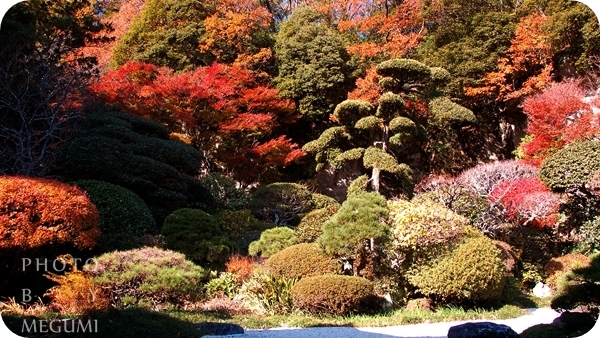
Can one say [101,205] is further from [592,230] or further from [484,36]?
[484,36]

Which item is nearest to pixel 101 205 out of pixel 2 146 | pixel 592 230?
pixel 2 146

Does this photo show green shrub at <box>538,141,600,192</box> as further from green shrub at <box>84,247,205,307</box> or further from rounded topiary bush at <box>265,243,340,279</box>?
green shrub at <box>84,247,205,307</box>

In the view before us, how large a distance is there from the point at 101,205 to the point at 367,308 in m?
4.27

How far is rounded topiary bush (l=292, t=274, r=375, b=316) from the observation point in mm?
6613

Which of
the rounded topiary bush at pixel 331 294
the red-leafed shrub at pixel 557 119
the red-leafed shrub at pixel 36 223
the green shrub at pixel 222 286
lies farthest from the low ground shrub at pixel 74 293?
the red-leafed shrub at pixel 557 119

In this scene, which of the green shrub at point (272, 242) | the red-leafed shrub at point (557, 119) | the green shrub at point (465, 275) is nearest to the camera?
the green shrub at point (465, 275)

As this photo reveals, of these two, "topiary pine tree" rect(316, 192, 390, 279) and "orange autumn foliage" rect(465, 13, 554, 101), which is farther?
"orange autumn foliage" rect(465, 13, 554, 101)

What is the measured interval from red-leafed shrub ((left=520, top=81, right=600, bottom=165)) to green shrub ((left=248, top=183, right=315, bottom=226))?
564 cm

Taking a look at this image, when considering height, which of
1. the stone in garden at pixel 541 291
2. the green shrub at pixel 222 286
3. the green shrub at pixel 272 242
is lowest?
the stone in garden at pixel 541 291

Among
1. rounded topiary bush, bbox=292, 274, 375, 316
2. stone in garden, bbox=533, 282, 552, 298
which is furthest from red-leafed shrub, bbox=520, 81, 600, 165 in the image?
rounded topiary bush, bbox=292, 274, 375, 316

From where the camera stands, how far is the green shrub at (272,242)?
8828 mm

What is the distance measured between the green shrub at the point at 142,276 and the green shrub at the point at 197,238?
5.16ft

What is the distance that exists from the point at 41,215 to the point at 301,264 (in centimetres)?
350

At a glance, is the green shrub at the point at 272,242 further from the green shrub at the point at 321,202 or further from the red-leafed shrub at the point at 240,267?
the green shrub at the point at 321,202
